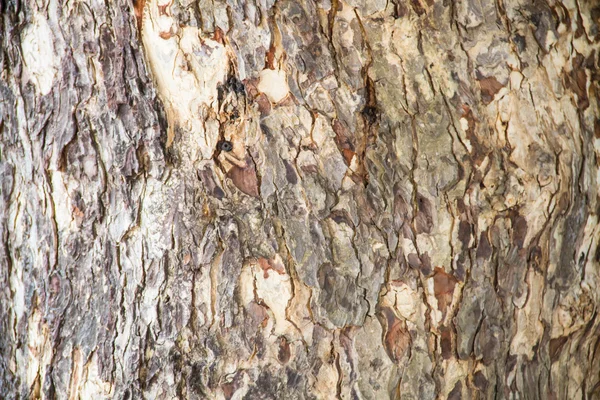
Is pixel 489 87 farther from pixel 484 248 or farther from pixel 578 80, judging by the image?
pixel 484 248

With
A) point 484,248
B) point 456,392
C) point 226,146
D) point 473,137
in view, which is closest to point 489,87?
point 473,137

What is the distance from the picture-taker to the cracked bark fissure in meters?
1.09

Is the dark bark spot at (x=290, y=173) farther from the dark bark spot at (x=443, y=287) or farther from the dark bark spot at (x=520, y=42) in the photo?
the dark bark spot at (x=520, y=42)

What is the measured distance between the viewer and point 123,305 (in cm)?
117

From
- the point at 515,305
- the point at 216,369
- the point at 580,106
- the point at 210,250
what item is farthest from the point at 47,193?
the point at 580,106

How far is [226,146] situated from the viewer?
110cm

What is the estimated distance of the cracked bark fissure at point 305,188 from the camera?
1.09m

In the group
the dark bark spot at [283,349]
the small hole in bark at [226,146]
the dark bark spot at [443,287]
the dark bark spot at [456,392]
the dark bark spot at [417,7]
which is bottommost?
the dark bark spot at [456,392]

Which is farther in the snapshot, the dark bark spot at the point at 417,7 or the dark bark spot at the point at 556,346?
the dark bark spot at the point at 556,346

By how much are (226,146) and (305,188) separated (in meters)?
0.17

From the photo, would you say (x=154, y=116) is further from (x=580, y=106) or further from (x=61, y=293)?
(x=580, y=106)

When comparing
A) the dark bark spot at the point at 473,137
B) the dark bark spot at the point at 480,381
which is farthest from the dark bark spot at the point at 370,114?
the dark bark spot at the point at 480,381

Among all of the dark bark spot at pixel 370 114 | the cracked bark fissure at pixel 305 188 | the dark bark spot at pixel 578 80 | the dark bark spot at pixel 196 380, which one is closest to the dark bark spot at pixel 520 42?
the cracked bark fissure at pixel 305 188

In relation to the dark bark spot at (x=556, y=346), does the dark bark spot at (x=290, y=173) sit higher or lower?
A: higher
